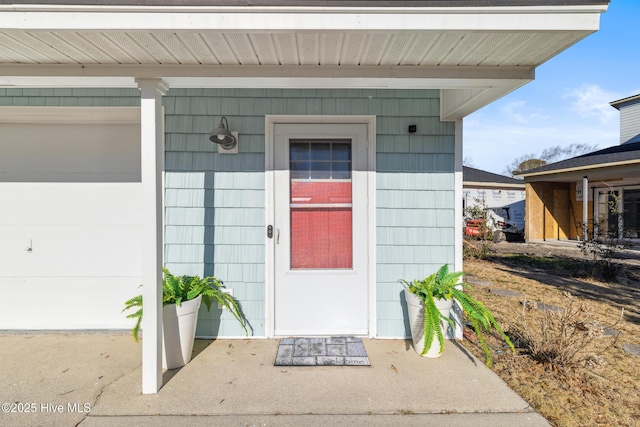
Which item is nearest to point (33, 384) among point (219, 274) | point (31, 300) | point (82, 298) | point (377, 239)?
point (82, 298)

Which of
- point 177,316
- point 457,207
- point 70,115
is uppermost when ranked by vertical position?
point 70,115

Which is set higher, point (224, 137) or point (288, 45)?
point (288, 45)

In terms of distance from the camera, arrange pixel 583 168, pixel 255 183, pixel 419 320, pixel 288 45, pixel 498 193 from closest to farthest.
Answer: pixel 288 45 < pixel 419 320 < pixel 255 183 < pixel 583 168 < pixel 498 193

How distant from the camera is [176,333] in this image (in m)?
2.39

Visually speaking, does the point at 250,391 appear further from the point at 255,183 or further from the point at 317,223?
the point at 255,183

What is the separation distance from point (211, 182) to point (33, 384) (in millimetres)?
1884

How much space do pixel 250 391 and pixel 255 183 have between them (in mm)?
1630

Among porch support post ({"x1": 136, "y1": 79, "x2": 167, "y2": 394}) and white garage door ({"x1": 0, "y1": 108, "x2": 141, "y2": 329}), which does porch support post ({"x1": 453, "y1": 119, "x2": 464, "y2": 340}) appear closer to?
porch support post ({"x1": 136, "y1": 79, "x2": 167, "y2": 394})

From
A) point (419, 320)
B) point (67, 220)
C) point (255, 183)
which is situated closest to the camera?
point (419, 320)

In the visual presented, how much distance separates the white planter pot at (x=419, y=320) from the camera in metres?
2.55

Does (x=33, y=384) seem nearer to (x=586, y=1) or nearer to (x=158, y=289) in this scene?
(x=158, y=289)

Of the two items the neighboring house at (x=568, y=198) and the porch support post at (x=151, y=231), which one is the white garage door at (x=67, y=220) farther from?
the neighboring house at (x=568, y=198)

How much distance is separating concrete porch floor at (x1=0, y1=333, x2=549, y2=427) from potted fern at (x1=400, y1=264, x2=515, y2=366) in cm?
16

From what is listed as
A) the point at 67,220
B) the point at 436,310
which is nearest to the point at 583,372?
the point at 436,310
